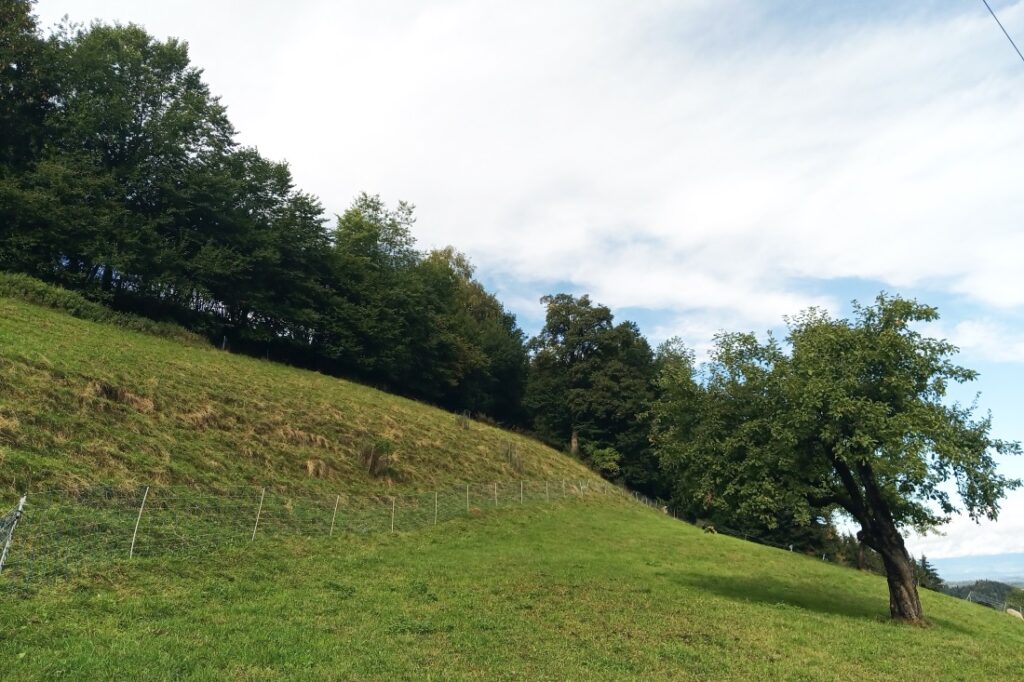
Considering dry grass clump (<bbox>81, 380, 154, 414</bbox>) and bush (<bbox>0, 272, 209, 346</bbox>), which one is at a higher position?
bush (<bbox>0, 272, 209, 346</bbox>)

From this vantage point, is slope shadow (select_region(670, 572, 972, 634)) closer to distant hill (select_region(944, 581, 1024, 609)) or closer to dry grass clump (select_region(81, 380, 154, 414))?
dry grass clump (select_region(81, 380, 154, 414))

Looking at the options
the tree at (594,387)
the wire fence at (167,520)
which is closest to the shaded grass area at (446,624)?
the wire fence at (167,520)

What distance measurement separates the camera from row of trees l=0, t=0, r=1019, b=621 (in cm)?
1842

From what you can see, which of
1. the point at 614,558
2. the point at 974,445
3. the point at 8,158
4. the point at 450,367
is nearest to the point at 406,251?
the point at 450,367

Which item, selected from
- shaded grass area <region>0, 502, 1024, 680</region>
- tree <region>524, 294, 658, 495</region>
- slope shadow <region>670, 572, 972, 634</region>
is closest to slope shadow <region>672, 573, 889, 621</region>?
slope shadow <region>670, 572, 972, 634</region>

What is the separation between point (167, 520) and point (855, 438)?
Result: 20.8 metres

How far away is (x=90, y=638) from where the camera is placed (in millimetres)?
9977

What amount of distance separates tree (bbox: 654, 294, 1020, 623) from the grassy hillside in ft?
56.4

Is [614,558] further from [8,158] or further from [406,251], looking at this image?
[406,251]

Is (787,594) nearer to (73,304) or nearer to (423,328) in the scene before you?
(73,304)

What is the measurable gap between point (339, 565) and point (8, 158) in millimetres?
42302

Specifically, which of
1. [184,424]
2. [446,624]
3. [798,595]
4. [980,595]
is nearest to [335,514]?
[184,424]

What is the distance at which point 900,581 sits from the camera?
1862cm

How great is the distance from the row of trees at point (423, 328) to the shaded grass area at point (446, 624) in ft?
11.3
